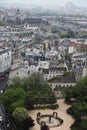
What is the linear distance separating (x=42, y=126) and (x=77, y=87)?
649 cm

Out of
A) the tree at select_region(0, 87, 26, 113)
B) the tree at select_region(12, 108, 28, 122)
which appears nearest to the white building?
the tree at select_region(0, 87, 26, 113)

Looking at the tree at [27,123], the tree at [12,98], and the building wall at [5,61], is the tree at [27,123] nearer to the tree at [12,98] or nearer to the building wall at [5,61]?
the tree at [12,98]

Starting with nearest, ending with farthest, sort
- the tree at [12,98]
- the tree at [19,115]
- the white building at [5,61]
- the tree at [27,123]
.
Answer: the tree at [27,123], the tree at [19,115], the tree at [12,98], the white building at [5,61]

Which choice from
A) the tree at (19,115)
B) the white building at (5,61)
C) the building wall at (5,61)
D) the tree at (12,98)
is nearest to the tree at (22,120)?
the tree at (19,115)

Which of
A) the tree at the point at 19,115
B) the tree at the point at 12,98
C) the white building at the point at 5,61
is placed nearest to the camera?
the tree at the point at 19,115

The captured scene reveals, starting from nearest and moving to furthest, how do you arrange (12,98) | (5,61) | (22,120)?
(22,120), (12,98), (5,61)

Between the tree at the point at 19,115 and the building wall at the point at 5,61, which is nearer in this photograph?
the tree at the point at 19,115

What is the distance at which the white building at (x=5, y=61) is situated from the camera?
3344cm

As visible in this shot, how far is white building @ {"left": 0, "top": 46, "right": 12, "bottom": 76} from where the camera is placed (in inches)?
1316

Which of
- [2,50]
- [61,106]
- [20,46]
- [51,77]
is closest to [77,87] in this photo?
[61,106]

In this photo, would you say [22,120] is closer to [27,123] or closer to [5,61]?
[27,123]

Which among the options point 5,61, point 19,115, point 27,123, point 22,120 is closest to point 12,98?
point 19,115

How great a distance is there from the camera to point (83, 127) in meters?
20.3

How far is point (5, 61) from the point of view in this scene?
34188mm
